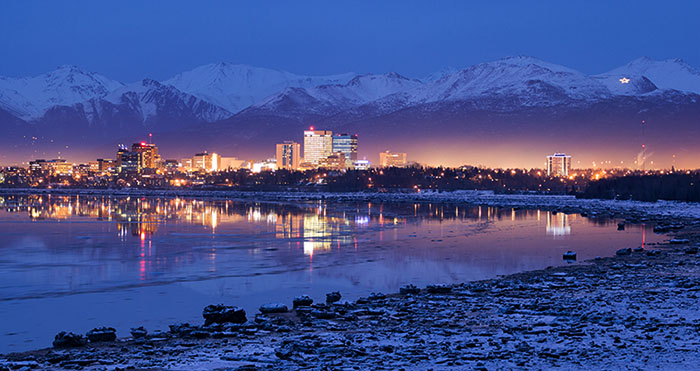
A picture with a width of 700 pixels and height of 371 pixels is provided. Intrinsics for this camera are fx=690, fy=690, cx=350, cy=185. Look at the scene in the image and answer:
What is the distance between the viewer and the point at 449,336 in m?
14.2

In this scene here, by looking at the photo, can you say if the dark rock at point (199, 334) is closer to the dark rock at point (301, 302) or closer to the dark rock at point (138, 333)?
the dark rock at point (138, 333)

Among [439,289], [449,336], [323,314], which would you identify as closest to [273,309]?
[323,314]

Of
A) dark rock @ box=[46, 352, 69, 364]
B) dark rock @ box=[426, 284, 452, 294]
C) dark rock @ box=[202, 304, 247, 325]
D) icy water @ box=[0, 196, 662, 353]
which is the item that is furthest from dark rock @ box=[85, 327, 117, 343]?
dark rock @ box=[426, 284, 452, 294]

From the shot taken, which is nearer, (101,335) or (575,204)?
(101,335)

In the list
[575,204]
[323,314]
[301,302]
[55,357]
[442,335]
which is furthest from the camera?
[575,204]

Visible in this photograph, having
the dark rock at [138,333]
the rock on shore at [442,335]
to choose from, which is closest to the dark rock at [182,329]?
the rock on shore at [442,335]

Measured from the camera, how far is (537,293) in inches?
791

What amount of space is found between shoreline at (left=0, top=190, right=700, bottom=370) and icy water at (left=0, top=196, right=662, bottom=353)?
2475 millimetres

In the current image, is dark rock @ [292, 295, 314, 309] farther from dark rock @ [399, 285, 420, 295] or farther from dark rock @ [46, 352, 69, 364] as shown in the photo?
dark rock @ [46, 352, 69, 364]

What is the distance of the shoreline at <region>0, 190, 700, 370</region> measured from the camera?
1210cm

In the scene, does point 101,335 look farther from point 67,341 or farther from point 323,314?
point 323,314

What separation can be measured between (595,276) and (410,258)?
1048 centimetres

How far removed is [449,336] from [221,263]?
1784cm

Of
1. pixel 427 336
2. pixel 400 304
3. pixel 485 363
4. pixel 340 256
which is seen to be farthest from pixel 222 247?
pixel 485 363
